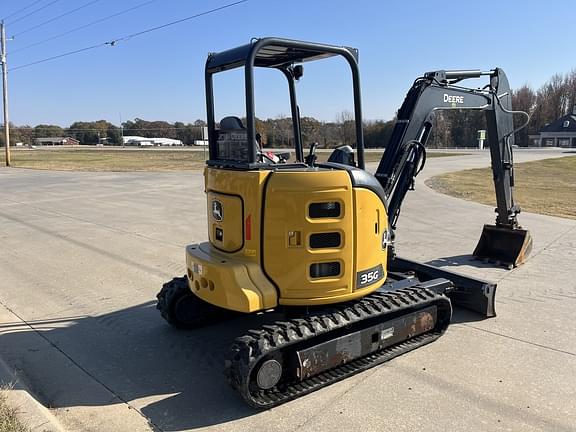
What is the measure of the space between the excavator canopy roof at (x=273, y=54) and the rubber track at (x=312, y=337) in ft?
7.11

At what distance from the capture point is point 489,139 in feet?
26.6

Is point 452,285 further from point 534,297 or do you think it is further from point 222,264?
point 222,264

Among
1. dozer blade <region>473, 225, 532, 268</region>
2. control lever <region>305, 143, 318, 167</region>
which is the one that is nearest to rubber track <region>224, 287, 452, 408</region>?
control lever <region>305, 143, 318, 167</region>

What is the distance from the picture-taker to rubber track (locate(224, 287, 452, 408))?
3.79m

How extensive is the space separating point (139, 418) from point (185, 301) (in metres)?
1.69

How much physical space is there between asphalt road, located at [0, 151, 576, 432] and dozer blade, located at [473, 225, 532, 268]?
231 millimetres

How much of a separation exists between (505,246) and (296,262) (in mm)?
5654

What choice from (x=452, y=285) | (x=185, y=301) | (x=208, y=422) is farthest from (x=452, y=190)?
(x=208, y=422)

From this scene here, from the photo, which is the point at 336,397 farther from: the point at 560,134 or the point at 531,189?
the point at 560,134

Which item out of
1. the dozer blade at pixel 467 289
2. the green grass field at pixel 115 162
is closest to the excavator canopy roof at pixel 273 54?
the dozer blade at pixel 467 289

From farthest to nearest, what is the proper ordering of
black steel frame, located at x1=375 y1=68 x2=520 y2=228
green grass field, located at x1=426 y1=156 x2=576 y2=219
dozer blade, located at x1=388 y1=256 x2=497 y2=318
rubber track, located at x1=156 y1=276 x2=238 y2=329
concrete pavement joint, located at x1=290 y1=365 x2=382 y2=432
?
green grass field, located at x1=426 y1=156 x2=576 y2=219
black steel frame, located at x1=375 y1=68 x2=520 y2=228
dozer blade, located at x1=388 y1=256 x2=497 y2=318
rubber track, located at x1=156 y1=276 x2=238 y2=329
concrete pavement joint, located at x1=290 y1=365 x2=382 y2=432

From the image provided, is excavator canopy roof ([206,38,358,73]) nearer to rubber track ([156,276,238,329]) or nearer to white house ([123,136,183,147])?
rubber track ([156,276,238,329])

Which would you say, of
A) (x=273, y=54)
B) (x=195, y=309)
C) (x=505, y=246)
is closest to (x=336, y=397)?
(x=195, y=309)

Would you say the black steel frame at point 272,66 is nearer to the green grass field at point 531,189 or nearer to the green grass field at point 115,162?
the green grass field at point 531,189
